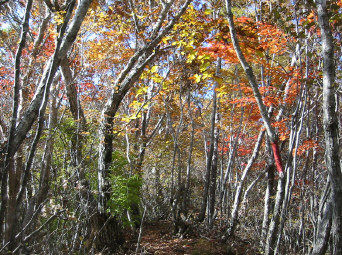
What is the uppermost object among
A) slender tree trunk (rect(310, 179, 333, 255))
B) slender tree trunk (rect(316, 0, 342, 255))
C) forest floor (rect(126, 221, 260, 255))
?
slender tree trunk (rect(316, 0, 342, 255))

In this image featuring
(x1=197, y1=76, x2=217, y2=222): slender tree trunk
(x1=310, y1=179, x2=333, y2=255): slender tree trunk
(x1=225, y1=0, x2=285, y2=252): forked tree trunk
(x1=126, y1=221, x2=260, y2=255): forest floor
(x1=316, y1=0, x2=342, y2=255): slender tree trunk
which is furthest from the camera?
(x1=197, y1=76, x2=217, y2=222): slender tree trunk

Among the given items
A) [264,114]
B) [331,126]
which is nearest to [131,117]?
[264,114]

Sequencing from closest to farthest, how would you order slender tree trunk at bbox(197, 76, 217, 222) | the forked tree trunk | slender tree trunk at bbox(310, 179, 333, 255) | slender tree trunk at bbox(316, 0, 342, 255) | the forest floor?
slender tree trunk at bbox(316, 0, 342, 255) < the forked tree trunk < slender tree trunk at bbox(310, 179, 333, 255) < the forest floor < slender tree trunk at bbox(197, 76, 217, 222)

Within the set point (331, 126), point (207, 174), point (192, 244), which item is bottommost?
point (192, 244)

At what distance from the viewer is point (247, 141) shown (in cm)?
1112

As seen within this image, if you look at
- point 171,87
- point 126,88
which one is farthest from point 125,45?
point 126,88

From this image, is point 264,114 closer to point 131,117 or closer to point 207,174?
point 131,117

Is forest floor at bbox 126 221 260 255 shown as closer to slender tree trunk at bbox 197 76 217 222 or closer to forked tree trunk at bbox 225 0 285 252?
slender tree trunk at bbox 197 76 217 222

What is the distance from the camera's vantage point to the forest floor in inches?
224

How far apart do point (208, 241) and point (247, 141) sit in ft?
19.2

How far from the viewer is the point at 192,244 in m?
6.12

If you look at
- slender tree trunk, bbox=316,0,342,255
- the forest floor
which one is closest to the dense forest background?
slender tree trunk, bbox=316,0,342,255

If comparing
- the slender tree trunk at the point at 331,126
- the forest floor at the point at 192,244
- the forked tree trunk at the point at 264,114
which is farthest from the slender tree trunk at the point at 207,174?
the slender tree trunk at the point at 331,126

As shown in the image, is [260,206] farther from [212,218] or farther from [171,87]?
[171,87]
